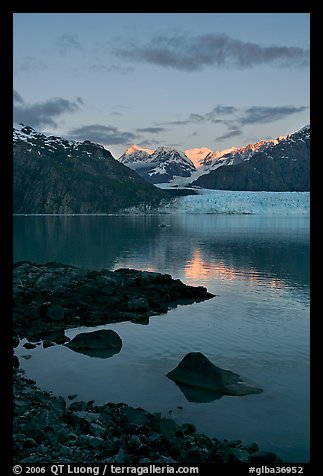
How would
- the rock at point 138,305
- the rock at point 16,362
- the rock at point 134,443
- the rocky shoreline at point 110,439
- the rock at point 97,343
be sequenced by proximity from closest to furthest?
the rocky shoreline at point 110,439 < the rock at point 134,443 < the rock at point 16,362 < the rock at point 97,343 < the rock at point 138,305

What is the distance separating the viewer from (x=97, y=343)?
56.2 ft

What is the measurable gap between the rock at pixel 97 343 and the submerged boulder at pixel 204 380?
11.7 ft

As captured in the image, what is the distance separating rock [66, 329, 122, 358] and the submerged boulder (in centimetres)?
357

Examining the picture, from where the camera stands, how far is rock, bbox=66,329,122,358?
55.3ft

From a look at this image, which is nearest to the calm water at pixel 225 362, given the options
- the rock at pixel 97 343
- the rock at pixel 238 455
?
the rock at pixel 97 343

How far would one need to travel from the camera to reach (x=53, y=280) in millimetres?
26828

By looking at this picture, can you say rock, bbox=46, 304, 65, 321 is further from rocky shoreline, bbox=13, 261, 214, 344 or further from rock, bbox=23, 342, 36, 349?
rock, bbox=23, 342, 36, 349

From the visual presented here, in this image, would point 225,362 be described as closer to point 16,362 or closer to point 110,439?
point 16,362

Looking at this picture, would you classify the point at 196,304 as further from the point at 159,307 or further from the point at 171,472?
the point at 171,472

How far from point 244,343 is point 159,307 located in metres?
7.32

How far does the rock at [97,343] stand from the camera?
16.8 meters

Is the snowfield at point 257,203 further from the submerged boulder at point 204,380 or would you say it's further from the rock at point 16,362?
the submerged boulder at point 204,380

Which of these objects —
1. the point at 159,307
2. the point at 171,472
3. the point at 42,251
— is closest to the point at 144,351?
the point at 159,307

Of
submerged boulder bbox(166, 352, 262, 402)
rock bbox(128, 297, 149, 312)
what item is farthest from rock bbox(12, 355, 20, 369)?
rock bbox(128, 297, 149, 312)
